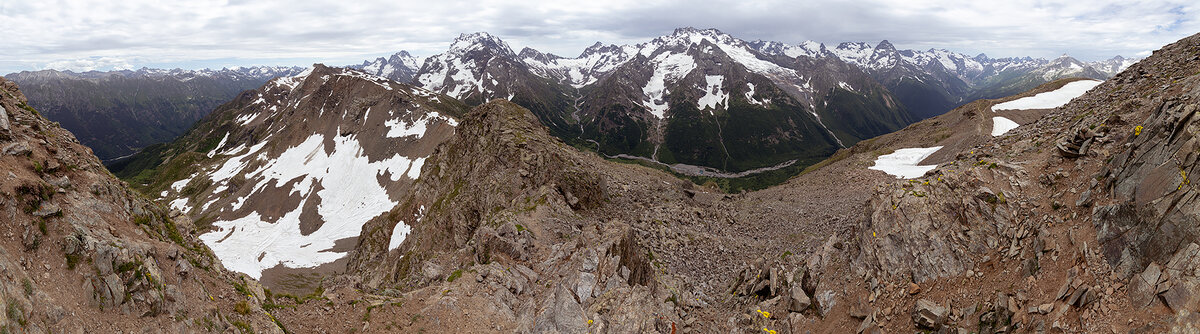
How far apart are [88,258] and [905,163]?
80.9 m

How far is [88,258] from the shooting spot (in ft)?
50.0

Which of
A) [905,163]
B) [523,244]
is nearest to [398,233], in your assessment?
[523,244]

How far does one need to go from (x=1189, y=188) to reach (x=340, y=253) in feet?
324

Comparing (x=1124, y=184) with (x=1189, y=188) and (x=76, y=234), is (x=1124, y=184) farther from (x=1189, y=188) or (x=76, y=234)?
(x=76, y=234)

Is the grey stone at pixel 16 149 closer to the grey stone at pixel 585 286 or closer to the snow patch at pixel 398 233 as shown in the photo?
the grey stone at pixel 585 286

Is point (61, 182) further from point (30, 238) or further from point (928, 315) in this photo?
point (928, 315)

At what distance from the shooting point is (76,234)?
50.9ft

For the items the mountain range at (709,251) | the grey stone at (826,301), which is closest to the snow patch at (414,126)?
the mountain range at (709,251)

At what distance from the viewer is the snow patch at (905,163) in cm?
6066

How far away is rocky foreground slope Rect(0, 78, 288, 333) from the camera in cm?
1375

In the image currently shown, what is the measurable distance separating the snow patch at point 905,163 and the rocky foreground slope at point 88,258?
217 feet

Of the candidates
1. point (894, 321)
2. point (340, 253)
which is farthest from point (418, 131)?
point (894, 321)

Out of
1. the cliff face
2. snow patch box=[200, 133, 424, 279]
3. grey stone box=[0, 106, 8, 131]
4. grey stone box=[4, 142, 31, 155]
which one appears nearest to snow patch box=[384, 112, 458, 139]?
snow patch box=[200, 133, 424, 279]

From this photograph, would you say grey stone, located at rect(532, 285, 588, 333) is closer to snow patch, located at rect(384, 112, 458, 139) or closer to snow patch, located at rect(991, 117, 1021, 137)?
snow patch, located at rect(991, 117, 1021, 137)
